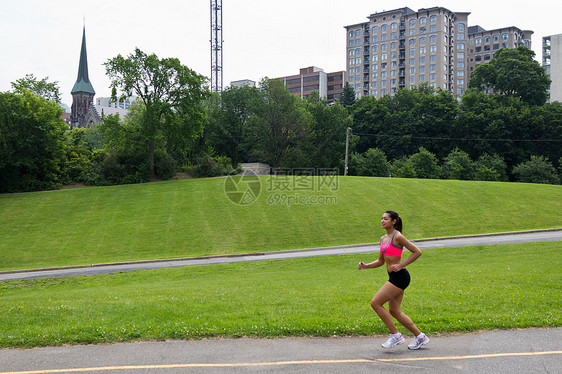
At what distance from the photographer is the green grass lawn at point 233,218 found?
84.5 feet

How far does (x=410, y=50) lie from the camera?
13050cm

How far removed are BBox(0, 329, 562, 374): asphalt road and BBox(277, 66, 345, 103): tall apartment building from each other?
472ft

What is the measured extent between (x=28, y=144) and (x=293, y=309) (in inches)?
1762

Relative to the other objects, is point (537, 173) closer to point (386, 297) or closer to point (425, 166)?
point (425, 166)

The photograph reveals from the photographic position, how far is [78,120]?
131m

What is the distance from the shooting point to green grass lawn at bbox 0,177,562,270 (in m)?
25.8

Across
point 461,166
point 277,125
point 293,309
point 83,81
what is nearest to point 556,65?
point 461,166

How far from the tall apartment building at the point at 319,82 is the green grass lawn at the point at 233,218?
114 metres

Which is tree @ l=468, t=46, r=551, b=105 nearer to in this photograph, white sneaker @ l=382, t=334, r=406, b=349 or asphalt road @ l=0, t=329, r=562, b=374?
asphalt road @ l=0, t=329, r=562, b=374

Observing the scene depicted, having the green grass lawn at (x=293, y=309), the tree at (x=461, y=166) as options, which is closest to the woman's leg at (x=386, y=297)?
the green grass lawn at (x=293, y=309)

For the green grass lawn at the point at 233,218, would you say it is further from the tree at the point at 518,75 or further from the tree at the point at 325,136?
the tree at the point at 518,75

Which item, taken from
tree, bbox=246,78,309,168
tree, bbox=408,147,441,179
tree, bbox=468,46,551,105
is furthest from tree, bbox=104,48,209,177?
tree, bbox=468,46,551,105

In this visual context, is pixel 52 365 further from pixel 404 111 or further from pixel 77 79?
pixel 77 79

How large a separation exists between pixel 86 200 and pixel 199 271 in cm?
2459
